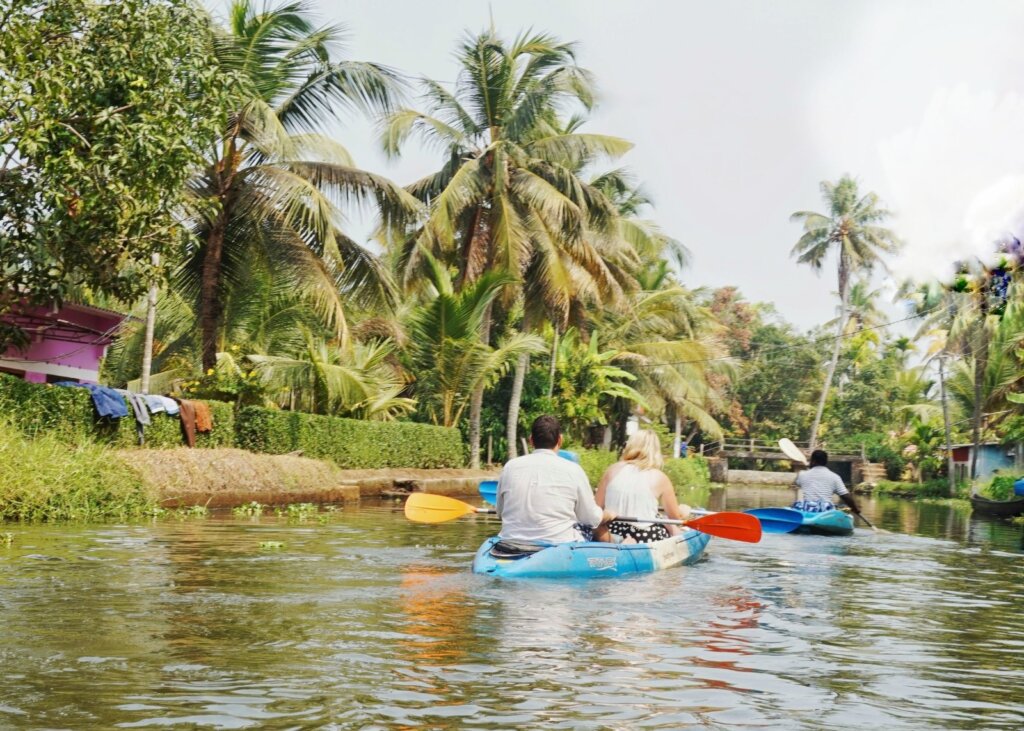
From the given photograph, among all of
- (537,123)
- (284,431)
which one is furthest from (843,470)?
(284,431)

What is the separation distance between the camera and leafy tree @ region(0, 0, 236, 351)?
1393cm

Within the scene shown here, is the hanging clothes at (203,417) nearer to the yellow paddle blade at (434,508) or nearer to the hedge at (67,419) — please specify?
the hedge at (67,419)

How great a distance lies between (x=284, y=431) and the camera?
25.7 metres

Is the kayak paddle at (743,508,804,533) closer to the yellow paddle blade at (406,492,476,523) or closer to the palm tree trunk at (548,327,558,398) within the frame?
the yellow paddle blade at (406,492,476,523)

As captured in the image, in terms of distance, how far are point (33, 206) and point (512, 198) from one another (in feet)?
64.6

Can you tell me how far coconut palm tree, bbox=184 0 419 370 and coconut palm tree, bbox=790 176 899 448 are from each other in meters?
46.5

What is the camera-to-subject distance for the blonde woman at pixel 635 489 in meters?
11.8

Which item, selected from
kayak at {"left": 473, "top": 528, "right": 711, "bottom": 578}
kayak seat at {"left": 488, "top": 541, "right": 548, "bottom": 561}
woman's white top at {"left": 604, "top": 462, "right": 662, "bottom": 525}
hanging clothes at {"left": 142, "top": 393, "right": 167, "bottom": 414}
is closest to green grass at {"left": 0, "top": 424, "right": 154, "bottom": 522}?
hanging clothes at {"left": 142, "top": 393, "right": 167, "bottom": 414}

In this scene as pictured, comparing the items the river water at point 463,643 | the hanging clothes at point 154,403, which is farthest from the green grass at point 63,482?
the hanging clothes at point 154,403

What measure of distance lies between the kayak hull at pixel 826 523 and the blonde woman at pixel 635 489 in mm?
6612

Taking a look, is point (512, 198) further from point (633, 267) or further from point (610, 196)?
point (610, 196)

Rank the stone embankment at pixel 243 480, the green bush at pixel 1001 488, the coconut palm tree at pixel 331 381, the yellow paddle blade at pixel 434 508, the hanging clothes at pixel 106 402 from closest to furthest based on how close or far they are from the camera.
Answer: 1. the yellow paddle blade at pixel 434 508
2. the stone embankment at pixel 243 480
3. the hanging clothes at pixel 106 402
4. the coconut palm tree at pixel 331 381
5. the green bush at pixel 1001 488

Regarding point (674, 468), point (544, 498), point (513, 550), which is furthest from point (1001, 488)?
point (544, 498)

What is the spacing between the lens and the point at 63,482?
15484 mm
